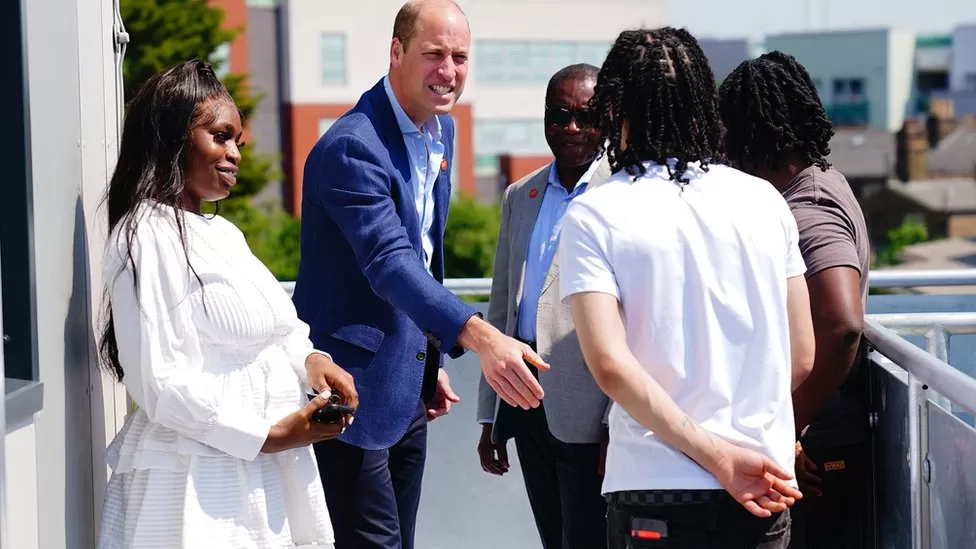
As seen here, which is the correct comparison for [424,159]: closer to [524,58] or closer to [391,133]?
[391,133]

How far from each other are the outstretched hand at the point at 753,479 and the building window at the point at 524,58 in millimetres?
66565

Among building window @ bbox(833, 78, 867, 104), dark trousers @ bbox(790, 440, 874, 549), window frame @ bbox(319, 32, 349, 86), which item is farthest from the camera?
building window @ bbox(833, 78, 867, 104)

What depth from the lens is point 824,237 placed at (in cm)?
310

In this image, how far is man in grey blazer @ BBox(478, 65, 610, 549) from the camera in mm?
3527

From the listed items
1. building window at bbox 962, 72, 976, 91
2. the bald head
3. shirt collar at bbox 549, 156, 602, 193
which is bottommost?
shirt collar at bbox 549, 156, 602, 193

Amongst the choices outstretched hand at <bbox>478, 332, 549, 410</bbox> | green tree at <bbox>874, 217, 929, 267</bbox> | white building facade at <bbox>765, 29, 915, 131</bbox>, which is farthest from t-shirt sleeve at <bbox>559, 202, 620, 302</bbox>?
white building facade at <bbox>765, 29, 915, 131</bbox>

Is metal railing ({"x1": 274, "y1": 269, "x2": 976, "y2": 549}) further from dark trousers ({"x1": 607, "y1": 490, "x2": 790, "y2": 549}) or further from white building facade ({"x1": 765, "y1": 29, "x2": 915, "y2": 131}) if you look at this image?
white building facade ({"x1": 765, "y1": 29, "x2": 915, "y2": 131})

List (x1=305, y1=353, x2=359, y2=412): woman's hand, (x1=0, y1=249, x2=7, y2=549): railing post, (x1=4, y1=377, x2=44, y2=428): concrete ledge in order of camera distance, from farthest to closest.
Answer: (x1=305, y1=353, x2=359, y2=412): woman's hand → (x1=4, y1=377, x2=44, y2=428): concrete ledge → (x1=0, y1=249, x2=7, y2=549): railing post

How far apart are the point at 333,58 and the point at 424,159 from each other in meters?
62.4

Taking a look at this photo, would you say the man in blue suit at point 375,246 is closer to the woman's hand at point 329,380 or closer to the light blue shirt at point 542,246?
the woman's hand at point 329,380

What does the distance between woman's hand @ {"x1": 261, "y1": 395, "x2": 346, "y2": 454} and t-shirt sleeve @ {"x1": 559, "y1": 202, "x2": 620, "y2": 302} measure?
0.65 metres

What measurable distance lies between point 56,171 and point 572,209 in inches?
45.4

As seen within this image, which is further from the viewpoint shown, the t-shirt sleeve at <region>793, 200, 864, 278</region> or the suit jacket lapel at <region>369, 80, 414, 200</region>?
the suit jacket lapel at <region>369, 80, 414, 200</region>

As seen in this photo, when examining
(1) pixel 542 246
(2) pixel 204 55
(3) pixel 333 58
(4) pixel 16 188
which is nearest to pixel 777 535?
(1) pixel 542 246
